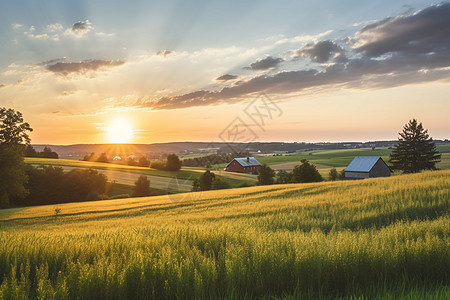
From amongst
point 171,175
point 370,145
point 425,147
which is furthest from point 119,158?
point 370,145

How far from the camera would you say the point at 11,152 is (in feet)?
136

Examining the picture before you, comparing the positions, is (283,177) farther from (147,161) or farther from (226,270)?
(226,270)

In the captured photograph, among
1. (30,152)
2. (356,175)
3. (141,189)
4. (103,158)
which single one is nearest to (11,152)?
(141,189)

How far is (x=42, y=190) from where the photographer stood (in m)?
66.4

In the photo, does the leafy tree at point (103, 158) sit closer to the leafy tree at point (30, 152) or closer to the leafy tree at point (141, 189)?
the leafy tree at point (30, 152)

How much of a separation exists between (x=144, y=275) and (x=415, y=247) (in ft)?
13.3

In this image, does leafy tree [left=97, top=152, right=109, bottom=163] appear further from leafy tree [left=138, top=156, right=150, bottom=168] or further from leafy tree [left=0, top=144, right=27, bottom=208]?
leafy tree [left=0, top=144, right=27, bottom=208]

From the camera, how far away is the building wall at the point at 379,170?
2909 inches

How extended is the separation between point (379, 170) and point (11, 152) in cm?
7760

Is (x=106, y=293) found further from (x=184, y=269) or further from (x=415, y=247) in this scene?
(x=415, y=247)

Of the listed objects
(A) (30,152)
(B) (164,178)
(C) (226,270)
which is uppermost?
(A) (30,152)

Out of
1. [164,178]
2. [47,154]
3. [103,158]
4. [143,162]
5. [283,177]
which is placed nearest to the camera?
[283,177]

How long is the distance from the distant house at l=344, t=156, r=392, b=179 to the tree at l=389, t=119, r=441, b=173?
4.60 meters

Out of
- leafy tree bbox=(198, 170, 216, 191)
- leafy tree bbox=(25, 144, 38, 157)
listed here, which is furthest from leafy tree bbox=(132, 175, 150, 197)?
leafy tree bbox=(25, 144, 38, 157)
